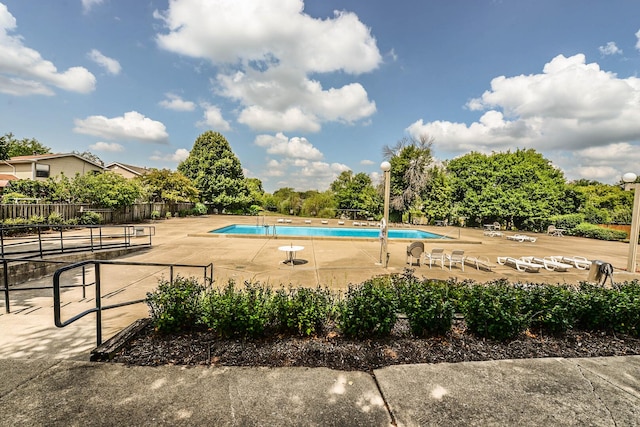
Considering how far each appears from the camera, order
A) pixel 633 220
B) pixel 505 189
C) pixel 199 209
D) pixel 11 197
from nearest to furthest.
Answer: pixel 633 220 < pixel 11 197 < pixel 505 189 < pixel 199 209

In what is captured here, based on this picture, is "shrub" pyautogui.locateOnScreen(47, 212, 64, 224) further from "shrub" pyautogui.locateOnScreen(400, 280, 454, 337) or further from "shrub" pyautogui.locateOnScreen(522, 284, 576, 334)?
"shrub" pyautogui.locateOnScreen(522, 284, 576, 334)

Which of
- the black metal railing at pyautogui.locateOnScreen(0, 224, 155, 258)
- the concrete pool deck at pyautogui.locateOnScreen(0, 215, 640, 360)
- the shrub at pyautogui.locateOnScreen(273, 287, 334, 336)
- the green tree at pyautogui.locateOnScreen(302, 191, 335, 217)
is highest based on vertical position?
the green tree at pyautogui.locateOnScreen(302, 191, 335, 217)

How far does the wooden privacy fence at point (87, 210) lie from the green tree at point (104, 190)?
20.2 inches

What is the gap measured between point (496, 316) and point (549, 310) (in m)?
0.79

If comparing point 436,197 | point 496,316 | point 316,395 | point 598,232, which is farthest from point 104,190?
point 598,232

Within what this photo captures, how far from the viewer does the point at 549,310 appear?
3.46 meters

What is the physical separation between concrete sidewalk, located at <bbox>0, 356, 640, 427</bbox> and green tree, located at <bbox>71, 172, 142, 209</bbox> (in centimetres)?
1785

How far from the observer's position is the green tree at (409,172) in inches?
1035

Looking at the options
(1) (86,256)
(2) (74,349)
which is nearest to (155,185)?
(1) (86,256)

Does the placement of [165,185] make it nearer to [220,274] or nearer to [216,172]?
[216,172]

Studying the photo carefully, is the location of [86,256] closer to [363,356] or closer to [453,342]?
[363,356]

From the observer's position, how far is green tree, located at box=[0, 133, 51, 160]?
36.4 meters

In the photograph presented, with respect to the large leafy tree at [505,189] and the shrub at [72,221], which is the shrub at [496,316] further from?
the large leafy tree at [505,189]

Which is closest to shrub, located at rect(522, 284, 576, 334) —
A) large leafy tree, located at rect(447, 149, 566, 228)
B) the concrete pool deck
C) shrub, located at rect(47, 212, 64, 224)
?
the concrete pool deck
